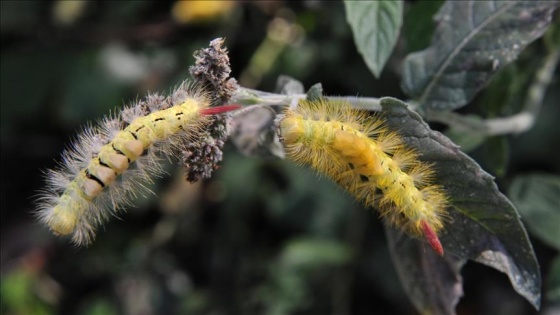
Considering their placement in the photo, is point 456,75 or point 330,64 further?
point 330,64

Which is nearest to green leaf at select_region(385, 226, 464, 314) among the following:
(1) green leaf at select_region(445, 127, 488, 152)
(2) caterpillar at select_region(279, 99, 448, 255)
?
(2) caterpillar at select_region(279, 99, 448, 255)

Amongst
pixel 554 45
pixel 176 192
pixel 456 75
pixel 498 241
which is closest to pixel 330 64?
pixel 176 192

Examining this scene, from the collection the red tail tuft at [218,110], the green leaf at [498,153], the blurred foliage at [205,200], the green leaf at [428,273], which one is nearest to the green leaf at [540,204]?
the green leaf at [498,153]

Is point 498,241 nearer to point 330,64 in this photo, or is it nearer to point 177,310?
point 330,64

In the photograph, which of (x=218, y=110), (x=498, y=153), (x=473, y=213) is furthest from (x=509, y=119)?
(x=218, y=110)

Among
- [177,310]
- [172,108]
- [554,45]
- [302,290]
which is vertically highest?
[172,108]

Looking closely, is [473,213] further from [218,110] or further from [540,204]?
[540,204]

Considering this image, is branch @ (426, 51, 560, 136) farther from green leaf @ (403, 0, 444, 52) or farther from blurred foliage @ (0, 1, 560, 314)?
blurred foliage @ (0, 1, 560, 314)
